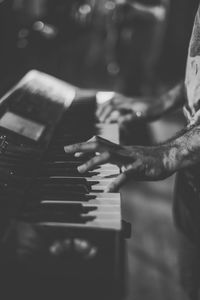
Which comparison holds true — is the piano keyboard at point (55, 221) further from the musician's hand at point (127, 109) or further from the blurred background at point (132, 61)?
the blurred background at point (132, 61)

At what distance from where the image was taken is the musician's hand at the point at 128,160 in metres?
1.13

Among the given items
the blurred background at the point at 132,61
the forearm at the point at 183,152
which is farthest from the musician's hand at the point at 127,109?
the forearm at the point at 183,152

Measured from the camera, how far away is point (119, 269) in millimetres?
828

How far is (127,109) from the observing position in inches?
73.5

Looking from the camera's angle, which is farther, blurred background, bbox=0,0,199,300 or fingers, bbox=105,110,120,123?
blurred background, bbox=0,0,199,300

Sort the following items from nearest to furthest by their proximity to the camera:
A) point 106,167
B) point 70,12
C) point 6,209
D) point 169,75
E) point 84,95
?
point 6,209
point 106,167
point 84,95
point 70,12
point 169,75

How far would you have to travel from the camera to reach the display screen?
137 centimetres

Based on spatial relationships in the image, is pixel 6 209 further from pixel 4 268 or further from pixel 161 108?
pixel 161 108

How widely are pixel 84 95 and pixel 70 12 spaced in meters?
2.00

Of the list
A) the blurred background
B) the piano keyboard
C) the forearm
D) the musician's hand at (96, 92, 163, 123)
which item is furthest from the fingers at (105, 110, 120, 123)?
the forearm

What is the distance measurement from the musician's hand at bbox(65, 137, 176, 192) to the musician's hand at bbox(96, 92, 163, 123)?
629mm

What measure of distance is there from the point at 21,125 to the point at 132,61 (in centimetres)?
485

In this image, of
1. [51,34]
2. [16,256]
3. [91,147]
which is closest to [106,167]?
[91,147]

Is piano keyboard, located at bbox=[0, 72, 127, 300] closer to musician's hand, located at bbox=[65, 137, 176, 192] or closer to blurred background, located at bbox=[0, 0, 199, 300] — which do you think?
musician's hand, located at bbox=[65, 137, 176, 192]
